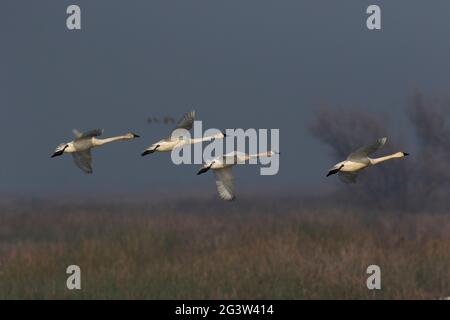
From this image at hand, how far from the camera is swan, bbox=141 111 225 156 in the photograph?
779cm

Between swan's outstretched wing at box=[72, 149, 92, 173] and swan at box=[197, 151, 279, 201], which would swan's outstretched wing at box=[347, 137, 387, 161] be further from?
swan's outstretched wing at box=[72, 149, 92, 173]

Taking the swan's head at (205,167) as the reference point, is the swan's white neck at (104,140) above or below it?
above

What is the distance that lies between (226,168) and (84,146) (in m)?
1.49

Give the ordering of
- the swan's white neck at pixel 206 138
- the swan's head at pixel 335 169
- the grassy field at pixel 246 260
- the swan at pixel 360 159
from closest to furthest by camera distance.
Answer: the swan's head at pixel 335 169
the swan at pixel 360 159
the swan's white neck at pixel 206 138
the grassy field at pixel 246 260

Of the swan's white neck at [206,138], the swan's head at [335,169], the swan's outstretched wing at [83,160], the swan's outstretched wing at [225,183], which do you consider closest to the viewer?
the swan's head at [335,169]

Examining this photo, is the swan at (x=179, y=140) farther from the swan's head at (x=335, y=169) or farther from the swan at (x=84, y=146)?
the swan's head at (x=335, y=169)

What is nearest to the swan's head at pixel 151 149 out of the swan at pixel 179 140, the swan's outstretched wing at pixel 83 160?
the swan at pixel 179 140

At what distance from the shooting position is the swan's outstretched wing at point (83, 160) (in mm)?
8531

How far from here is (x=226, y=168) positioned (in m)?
8.40

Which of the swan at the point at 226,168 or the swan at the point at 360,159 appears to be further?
the swan at the point at 226,168

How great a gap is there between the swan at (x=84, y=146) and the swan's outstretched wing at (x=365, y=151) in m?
2.10

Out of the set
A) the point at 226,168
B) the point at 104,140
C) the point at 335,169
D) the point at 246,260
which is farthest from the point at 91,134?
the point at 246,260

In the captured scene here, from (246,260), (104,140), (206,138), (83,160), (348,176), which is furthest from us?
(246,260)

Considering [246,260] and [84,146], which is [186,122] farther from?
[246,260]
